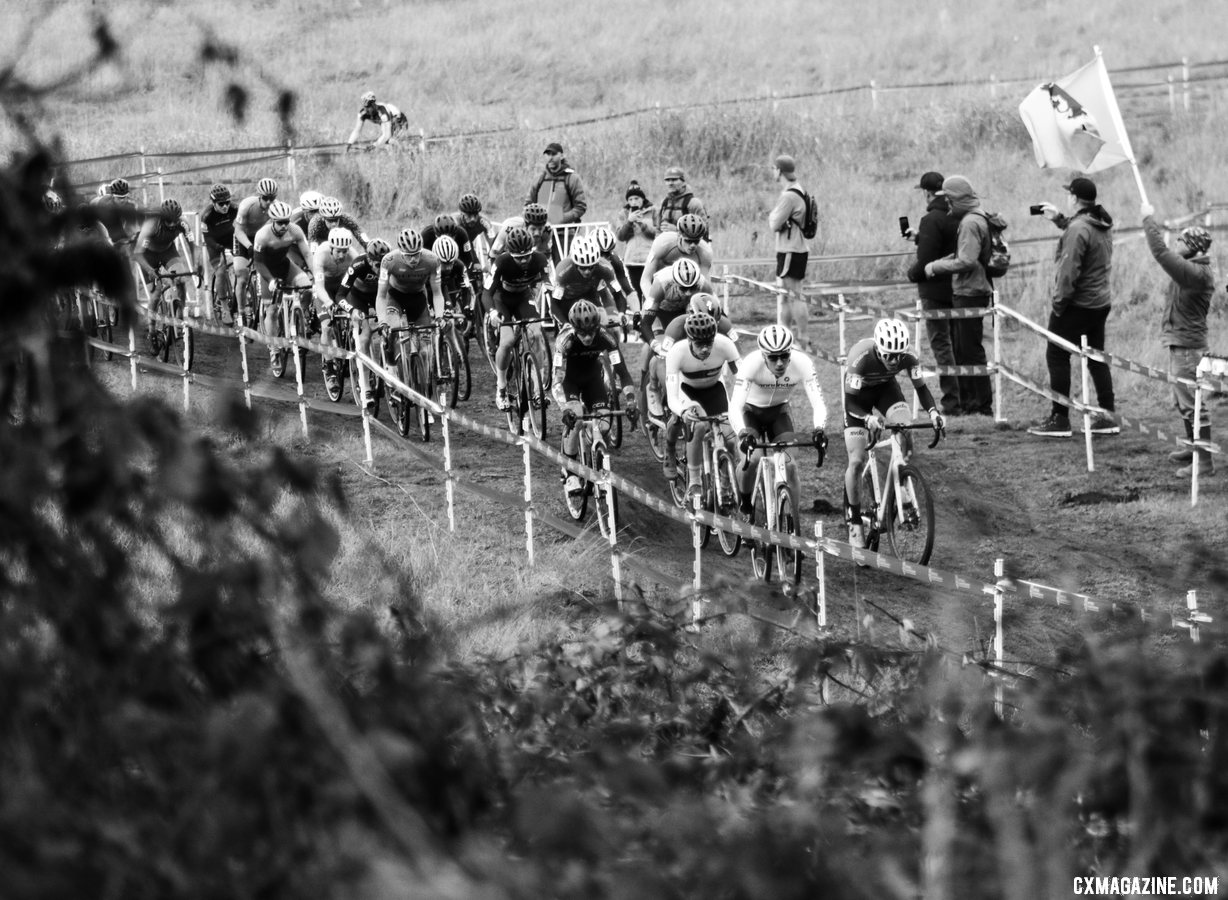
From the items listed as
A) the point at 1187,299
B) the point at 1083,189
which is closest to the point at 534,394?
the point at 1083,189

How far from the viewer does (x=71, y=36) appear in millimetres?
46281

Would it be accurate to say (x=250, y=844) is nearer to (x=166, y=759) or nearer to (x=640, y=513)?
(x=166, y=759)

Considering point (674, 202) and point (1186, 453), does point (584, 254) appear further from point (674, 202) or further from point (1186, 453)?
point (1186, 453)

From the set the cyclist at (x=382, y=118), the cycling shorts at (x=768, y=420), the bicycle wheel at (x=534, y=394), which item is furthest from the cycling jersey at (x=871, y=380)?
the cyclist at (x=382, y=118)

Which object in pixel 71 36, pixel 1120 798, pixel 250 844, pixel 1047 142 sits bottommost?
pixel 1120 798

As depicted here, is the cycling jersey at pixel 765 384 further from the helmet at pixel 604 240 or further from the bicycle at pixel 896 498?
the helmet at pixel 604 240

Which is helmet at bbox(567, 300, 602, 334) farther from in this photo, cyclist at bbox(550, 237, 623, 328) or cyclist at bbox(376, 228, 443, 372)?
cyclist at bbox(376, 228, 443, 372)

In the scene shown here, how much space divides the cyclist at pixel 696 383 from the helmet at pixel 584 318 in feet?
2.13

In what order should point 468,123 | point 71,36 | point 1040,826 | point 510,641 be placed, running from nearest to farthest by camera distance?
point 1040,826
point 510,641
point 468,123
point 71,36

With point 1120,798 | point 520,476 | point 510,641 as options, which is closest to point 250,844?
point 1120,798

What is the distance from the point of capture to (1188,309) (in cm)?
1441

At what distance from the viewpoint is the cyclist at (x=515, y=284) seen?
1548cm

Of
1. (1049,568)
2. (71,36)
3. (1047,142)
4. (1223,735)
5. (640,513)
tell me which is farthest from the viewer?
(71,36)

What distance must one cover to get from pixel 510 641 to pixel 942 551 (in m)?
4.28
